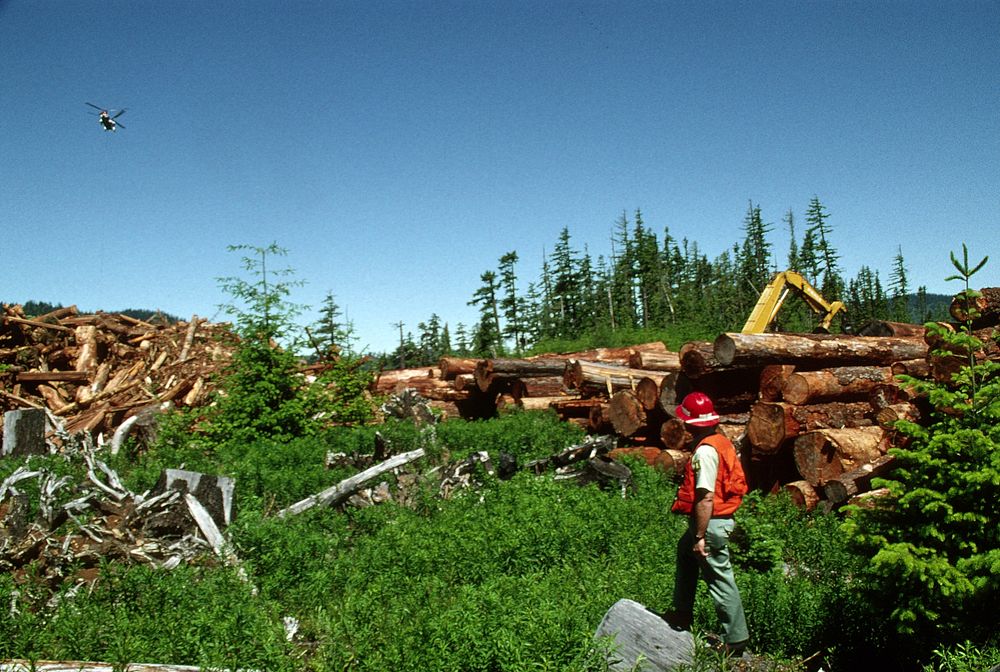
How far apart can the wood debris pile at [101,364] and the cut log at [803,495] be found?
13077 millimetres

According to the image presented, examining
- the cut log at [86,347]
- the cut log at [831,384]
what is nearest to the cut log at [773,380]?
the cut log at [831,384]

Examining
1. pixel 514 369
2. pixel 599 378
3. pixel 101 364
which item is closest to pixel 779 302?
pixel 599 378

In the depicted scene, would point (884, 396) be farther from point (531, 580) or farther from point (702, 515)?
point (531, 580)

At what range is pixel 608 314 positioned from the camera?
7431 cm

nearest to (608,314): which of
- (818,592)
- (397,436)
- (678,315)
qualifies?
(678,315)

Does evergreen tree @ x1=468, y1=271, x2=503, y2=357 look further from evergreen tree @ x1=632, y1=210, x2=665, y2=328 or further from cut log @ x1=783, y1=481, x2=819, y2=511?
cut log @ x1=783, y1=481, x2=819, y2=511

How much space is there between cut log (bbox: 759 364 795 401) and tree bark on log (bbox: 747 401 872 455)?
30 centimetres

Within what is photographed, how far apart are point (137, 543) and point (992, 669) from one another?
7581 mm

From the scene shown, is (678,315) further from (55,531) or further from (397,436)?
(55,531)

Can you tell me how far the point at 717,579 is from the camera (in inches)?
197

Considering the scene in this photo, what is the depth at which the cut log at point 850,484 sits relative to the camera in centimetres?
925

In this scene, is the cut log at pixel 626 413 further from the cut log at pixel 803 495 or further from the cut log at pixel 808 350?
the cut log at pixel 803 495

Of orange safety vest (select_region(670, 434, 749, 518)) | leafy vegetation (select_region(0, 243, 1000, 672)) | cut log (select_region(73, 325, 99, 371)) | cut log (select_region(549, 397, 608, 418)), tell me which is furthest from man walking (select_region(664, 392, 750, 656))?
cut log (select_region(73, 325, 99, 371))

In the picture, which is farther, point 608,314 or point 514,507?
point 608,314
